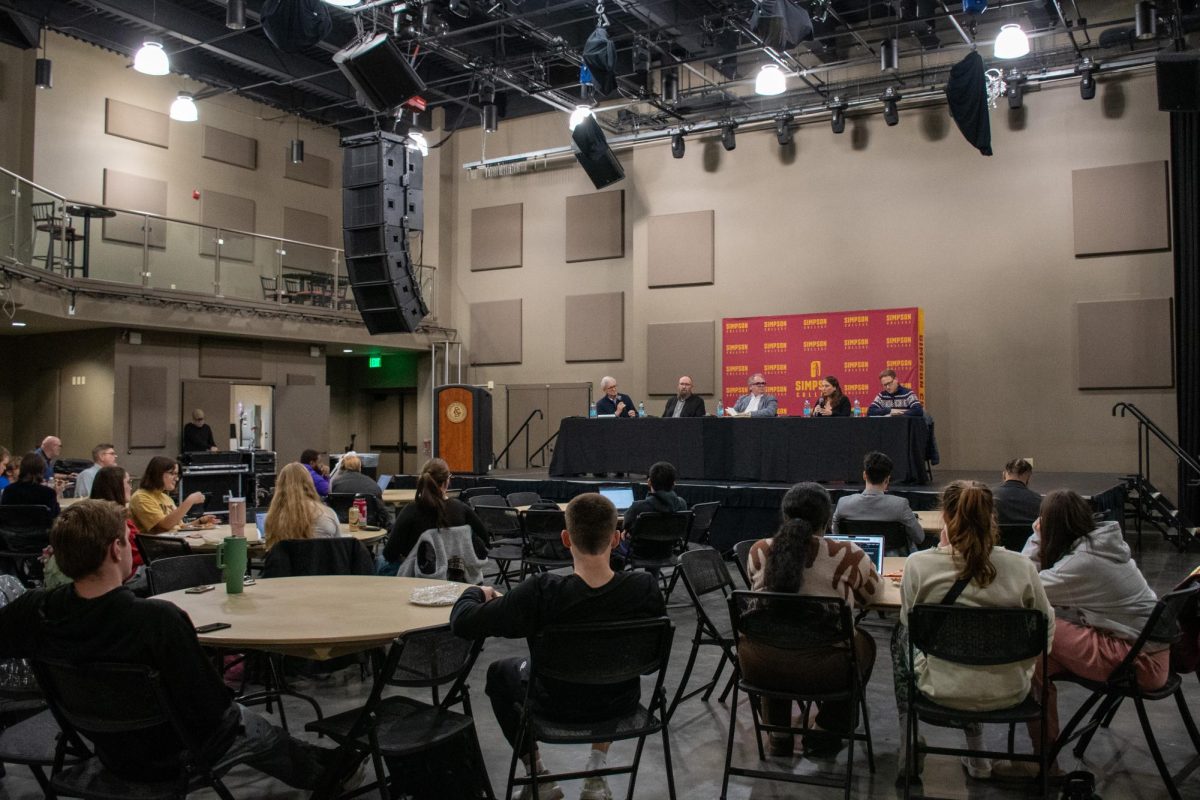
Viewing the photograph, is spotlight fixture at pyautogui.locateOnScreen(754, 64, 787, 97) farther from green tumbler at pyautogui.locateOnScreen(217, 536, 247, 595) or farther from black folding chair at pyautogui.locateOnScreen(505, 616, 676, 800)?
black folding chair at pyautogui.locateOnScreen(505, 616, 676, 800)

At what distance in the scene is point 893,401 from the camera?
387 inches

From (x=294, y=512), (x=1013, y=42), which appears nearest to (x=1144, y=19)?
(x=1013, y=42)

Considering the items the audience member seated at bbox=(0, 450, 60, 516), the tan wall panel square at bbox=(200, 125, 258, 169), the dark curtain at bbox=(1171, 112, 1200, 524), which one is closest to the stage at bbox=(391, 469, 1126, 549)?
the dark curtain at bbox=(1171, 112, 1200, 524)

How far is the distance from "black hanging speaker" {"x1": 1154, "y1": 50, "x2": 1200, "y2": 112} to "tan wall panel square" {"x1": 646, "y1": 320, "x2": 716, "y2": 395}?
6.15 metres

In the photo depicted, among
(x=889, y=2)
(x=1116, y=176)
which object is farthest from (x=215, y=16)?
(x=1116, y=176)

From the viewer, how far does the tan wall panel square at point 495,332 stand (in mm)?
15602

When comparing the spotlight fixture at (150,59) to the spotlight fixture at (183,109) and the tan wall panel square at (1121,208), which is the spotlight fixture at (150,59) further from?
the tan wall panel square at (1121,208)

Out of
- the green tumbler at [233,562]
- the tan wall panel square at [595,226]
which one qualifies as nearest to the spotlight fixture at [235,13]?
the tan wall panel square at [595,226]

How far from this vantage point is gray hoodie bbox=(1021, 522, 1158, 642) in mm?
3336

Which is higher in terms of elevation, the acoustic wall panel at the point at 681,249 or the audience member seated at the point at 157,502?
the acoustic wall panel at the point at 681,249

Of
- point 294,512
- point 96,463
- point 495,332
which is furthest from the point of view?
point 495,332

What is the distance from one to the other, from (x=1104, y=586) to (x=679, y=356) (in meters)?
10.5

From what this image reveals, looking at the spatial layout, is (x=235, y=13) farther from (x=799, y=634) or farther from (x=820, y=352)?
(x=799, y=634)

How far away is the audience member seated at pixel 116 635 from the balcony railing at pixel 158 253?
28.0 feet
